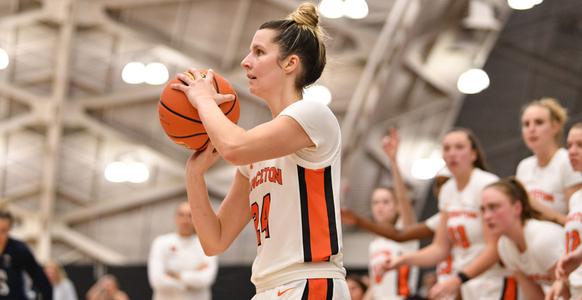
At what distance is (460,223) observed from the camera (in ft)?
22.2

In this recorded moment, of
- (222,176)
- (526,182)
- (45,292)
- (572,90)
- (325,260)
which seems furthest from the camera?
(222,176)

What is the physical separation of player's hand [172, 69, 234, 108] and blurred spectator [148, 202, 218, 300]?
581 cm

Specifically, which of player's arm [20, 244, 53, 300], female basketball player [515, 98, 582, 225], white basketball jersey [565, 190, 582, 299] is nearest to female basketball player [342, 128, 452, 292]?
female basketball player [515, 98, 582, 225]

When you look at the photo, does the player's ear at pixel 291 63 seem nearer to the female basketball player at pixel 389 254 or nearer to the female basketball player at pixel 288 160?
the female basketball player at pixel 288 160

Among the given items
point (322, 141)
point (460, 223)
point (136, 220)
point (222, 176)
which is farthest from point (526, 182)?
point (136, 220)

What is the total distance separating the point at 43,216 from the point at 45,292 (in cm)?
1347

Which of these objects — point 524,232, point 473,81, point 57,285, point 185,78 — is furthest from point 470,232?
point 473,81

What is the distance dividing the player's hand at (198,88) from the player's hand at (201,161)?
0.26 metres

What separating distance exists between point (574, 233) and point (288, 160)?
8.66 ft

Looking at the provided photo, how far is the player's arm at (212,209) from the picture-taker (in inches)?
136

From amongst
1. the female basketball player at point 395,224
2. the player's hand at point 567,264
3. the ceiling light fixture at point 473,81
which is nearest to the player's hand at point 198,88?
the player's hand at point 567,264

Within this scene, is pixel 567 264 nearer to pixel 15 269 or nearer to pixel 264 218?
pixel 264 218

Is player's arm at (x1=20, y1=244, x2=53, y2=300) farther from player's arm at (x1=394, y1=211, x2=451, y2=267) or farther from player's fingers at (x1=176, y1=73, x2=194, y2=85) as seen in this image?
player's fingers at (x1=176, y1=73, x2=194, y2=85)

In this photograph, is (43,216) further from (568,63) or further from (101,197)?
(568,63)
